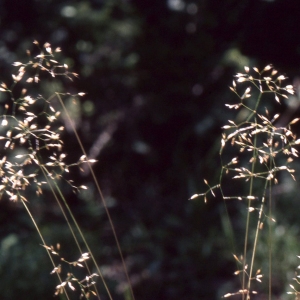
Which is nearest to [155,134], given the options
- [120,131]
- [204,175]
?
[120,131]

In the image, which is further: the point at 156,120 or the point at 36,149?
the point at 156,120

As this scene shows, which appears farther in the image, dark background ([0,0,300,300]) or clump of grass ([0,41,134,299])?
dark background ([0,0,300,300])

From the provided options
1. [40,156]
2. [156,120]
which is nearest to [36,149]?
[40,156]

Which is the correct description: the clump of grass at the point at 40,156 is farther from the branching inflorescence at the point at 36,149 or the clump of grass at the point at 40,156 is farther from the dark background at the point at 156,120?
the dark background at the point at 156,120

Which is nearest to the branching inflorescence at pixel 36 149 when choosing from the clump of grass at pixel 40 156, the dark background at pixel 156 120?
the clump of grass at pixel 40 156

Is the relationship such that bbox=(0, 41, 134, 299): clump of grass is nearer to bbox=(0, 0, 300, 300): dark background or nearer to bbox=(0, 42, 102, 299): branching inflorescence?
bbox=(0, 42, 102, 299): branching inflorescence

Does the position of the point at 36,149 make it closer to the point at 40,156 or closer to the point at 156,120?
the point at 40,156

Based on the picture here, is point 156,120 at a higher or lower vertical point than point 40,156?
lower

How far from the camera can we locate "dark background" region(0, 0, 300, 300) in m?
3.34

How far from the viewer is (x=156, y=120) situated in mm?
3902

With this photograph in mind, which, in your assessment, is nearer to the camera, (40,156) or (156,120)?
(40,156)

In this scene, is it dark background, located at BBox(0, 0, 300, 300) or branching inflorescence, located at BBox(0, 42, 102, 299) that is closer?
branching inflorescence, located at BBox(0, 42, 102, 299)

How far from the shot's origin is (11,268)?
312 cm

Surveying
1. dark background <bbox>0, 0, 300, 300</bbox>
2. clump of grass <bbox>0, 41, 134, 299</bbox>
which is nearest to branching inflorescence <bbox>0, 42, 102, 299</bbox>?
clump of grass <bbox>0, 41, 134, 299</bbox>
